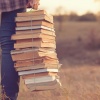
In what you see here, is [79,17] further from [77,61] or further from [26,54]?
[26,54]

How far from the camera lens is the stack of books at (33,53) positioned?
3.45 metres

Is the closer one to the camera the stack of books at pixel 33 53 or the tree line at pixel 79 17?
the stack of books at pixel 33 53

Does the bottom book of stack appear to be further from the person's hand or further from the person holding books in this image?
the person's hand

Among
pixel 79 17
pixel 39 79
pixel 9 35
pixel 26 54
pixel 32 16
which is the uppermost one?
pixel 32 16

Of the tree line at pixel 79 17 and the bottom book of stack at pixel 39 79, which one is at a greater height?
the bottom book of stack at pixel 39 79

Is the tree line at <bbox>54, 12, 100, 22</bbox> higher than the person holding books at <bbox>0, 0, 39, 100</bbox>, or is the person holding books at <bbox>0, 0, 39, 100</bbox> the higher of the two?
the person holding books at <bbox>0, 0, 39, 100</bbox>

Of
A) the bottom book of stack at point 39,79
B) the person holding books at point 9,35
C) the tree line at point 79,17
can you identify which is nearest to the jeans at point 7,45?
the person holding books at point 9,35

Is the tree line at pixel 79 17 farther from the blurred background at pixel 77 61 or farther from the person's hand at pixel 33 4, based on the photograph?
the person's hand at pixel 33 4

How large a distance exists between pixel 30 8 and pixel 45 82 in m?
0.60

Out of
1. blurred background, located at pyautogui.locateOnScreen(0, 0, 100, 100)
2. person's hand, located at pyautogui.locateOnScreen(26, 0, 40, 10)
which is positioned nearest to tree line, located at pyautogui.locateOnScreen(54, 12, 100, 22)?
blurred background, located at pyautogui.locateOnScreen(0, 0, 100, 100)

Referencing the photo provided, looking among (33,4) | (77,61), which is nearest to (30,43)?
(33,4)

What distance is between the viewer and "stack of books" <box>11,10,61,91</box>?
345 cm

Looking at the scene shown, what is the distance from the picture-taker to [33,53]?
343cm

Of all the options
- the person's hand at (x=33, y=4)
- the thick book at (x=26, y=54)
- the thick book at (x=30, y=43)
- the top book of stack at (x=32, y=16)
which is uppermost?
the person's hand at (x=33, y=4)
